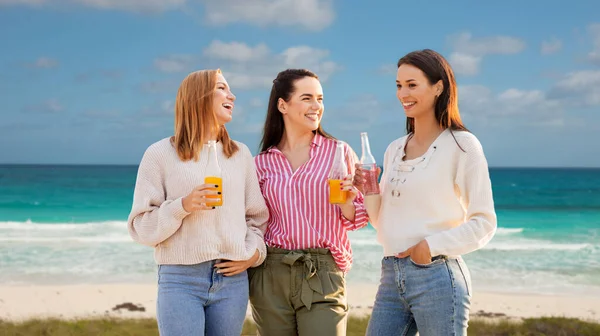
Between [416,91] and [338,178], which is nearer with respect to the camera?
[416,91]

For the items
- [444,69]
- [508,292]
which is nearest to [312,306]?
[444,69]

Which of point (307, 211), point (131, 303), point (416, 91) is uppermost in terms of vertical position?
point (416, 91)

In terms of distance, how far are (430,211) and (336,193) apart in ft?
2.03

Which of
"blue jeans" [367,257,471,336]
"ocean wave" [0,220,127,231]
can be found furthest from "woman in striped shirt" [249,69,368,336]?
"ocean wave" [0,220,127,231]

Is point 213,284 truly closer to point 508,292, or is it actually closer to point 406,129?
point 406,129

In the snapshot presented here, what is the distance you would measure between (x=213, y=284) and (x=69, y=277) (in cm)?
1072

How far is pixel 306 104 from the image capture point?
13.7 ft

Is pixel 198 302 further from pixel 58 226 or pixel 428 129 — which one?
pixel 58 226

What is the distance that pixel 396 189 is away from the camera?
3.46 meters

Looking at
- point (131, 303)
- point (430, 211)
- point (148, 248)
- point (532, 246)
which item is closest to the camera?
point (430, 211)

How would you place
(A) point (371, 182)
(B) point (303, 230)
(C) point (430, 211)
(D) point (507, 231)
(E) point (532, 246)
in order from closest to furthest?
(C) point (430, 211) < (A) point (371, 182) < (B) point (303, 230) < (E) point (532, 246) < (D) point (507, 231)

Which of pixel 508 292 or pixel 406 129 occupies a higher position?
pixel 406 129

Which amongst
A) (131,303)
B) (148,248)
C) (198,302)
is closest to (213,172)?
(198,302)

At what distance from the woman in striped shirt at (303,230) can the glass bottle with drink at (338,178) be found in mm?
56
